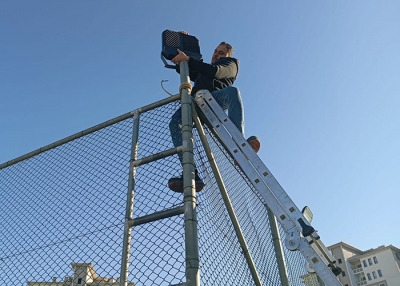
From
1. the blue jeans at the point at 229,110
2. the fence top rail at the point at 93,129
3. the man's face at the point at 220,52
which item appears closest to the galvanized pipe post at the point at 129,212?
the fence top rail at the point at 93,129

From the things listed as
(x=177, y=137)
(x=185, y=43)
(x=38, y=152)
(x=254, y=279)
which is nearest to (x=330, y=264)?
(x=254, y=279)

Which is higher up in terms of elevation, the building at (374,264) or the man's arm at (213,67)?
the building at (374,264)

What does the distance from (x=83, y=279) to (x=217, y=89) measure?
89.7 inches

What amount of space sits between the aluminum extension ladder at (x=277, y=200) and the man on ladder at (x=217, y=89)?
36 cm

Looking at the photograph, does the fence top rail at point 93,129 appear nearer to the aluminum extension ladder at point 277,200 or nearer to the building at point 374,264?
the aluminum extension ladder at point 277,200

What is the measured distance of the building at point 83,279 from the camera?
2.63 m

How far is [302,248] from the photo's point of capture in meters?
2.22

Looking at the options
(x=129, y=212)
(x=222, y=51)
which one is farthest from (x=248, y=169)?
(x=222, y=51)

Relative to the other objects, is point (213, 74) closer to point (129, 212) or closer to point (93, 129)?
point (93, 129)

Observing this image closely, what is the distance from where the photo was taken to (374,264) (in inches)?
2138

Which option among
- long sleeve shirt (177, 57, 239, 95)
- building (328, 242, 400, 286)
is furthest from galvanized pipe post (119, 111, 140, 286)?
building (328, 242, 400, 286)

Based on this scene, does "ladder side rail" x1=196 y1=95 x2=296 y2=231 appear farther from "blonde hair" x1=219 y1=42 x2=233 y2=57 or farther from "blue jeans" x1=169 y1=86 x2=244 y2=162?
"blonde hair" x1=219 y1=42 x2=233 y2=57

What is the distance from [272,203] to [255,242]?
43.8 inches

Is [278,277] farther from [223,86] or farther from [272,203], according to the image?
[223,86]
